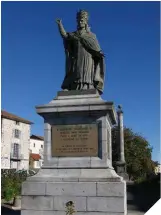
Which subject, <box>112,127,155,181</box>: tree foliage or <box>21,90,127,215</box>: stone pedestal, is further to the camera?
<box>112,127,155,181</box>: tree foliage

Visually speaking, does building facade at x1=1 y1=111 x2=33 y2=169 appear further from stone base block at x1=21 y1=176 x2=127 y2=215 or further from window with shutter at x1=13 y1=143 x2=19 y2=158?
stone base block at x1=21 y1=176 x2=127 y2=215

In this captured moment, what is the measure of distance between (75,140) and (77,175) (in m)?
0.92

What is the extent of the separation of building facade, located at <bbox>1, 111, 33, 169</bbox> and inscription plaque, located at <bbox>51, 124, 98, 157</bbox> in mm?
47863

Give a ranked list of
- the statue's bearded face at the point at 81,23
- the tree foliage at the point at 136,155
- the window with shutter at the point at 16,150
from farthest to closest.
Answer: the window with shutter at the point at 16,150
the tree foliage at the point at 136,155
the statue's bearded face at the point at 81,23

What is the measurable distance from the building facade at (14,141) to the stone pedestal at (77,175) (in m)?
47.8

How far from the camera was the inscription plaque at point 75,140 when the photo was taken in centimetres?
869

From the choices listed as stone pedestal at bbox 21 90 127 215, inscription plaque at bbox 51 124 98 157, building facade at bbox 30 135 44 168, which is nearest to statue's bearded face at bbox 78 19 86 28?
stone pedestal at bbox 21 90 127 215

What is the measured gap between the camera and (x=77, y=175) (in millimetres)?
8430

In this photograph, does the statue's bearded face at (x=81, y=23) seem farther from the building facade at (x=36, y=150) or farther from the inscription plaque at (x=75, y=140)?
the building facade at (x=36, y=150)

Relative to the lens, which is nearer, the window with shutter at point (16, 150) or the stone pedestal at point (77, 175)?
the stone pedestal at point (77, 175)

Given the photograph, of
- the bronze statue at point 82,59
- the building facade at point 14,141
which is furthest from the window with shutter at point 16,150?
the bronze statue at point 82,59

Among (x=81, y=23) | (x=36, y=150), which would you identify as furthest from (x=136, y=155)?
(x=36, y=150)

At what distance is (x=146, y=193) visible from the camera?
2048 centimetres

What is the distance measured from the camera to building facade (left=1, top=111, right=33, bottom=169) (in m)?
56.2
